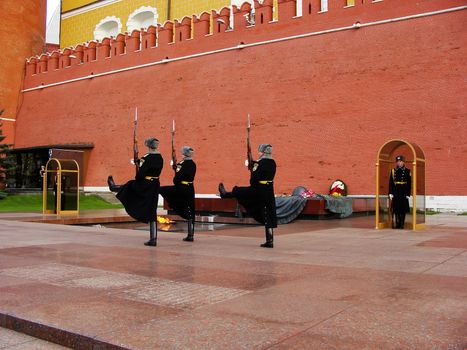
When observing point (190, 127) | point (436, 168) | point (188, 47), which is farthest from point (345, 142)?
point (188, 47)

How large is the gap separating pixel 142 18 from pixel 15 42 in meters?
7.62

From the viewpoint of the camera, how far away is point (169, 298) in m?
4.02

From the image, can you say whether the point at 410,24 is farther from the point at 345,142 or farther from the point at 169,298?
the point at 169,298

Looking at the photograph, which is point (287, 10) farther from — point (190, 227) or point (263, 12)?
point (190, 227)

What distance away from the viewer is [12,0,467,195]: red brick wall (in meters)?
16.5

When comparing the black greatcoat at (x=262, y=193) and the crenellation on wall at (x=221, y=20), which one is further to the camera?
the crenellation on wall at (x=221, y=20)

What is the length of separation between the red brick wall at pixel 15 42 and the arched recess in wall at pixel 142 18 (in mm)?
5136

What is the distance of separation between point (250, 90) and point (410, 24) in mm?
6571

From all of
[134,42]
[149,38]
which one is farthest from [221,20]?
[134,42]

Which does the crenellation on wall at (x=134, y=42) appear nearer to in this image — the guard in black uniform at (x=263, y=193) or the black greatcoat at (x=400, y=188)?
the black greatcoat at (x=400, y=188)

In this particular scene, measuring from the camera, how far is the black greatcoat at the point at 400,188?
35.4 ft

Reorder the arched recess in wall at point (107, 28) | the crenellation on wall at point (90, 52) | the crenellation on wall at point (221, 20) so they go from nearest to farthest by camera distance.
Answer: the crenellation on wall at point (221, 20), the crenellation on wall at point (90, 52), the arched recess in wall at point (107, 28)

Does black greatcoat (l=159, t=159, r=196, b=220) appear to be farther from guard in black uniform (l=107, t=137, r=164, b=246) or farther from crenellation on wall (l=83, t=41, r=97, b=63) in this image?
crenellation on wall (l=83, t=41, r=97, b=63)

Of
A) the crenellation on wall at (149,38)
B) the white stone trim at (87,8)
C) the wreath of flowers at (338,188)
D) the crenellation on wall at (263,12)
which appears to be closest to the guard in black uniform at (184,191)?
the wreath of flowers at (338,188)
